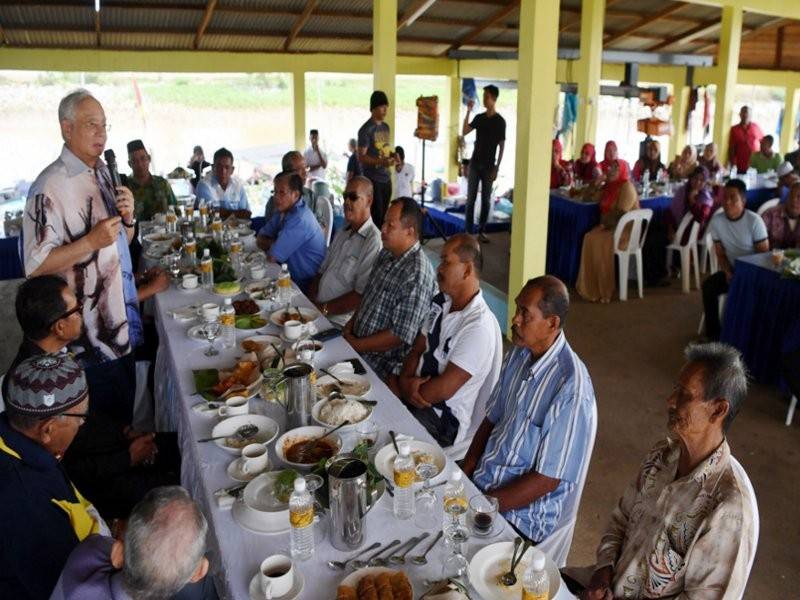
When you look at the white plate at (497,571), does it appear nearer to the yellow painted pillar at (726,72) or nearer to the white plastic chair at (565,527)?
the white plastic chair at (565,527)

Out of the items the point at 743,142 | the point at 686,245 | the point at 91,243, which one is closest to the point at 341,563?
the point at 91,243

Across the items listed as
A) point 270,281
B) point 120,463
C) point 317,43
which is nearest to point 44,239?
point 120,463

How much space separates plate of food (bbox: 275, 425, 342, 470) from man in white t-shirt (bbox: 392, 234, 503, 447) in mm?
642

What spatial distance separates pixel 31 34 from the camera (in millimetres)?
9789

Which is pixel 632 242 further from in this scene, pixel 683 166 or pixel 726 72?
pixel 726 72

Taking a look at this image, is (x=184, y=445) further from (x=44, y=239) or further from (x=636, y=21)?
(x=636, y=21)

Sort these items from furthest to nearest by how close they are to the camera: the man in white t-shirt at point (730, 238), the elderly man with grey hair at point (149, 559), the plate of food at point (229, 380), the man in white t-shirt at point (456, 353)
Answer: the man in white t-shirt at point (730, 238)
the man in white t-shirt at point (456, 353)
the plate of food at point (229, 380)
the elderly man with grey hair at point (149, 559)

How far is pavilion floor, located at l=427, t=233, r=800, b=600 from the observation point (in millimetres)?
2959

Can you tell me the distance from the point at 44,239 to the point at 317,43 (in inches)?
382

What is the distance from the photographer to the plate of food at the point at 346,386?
246 cm

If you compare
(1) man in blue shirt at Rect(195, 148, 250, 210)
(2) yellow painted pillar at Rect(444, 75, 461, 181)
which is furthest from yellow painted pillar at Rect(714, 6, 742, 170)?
(1) man in blue shirt at Rect(195, 148, 250, 210)

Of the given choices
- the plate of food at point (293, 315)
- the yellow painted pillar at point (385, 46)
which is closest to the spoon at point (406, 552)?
the plate of food at point (293, 315)

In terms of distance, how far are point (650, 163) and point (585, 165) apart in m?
1.15

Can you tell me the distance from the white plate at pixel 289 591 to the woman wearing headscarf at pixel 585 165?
287 inches
